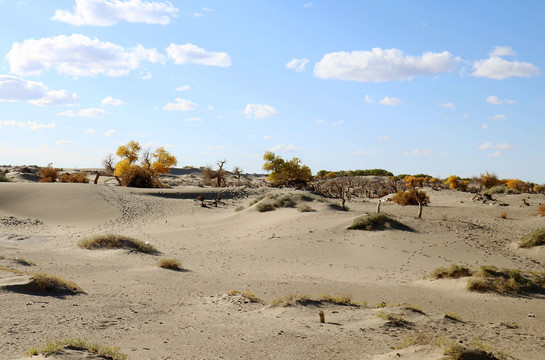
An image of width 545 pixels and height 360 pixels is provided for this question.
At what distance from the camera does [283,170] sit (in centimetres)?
4794

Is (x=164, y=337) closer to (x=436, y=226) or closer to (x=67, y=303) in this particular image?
(x=67, y=303)

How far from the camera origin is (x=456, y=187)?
4722 centimetres

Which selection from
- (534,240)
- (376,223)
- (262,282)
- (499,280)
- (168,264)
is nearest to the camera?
(499,280)

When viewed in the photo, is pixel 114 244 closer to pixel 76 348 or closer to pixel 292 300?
pixel 292 300

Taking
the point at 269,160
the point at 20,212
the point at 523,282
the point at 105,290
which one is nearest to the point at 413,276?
the point at 523,282

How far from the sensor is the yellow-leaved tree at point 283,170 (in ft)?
156

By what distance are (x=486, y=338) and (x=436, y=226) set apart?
46.3ft

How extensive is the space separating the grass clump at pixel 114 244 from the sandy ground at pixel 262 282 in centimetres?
68

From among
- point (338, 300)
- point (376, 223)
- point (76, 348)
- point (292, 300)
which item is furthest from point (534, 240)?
point (76, 348)

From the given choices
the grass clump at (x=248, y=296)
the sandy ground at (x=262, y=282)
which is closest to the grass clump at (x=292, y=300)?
the sandy ground at (x=262, y=282)

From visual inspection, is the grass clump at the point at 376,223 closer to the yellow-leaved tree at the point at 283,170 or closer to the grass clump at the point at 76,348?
the grass clump at the point at 76,348

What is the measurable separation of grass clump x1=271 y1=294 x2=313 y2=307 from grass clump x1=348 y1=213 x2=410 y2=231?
11264 millimetres

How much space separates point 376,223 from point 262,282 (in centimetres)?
936

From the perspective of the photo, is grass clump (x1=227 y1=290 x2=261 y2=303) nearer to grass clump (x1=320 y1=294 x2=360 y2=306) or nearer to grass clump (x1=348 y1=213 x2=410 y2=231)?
grass clump (x1=320 y1=294 x2=360 y2=306)
